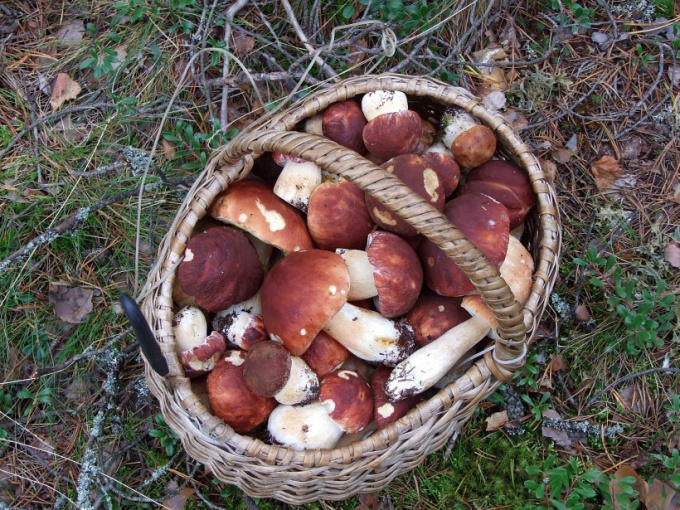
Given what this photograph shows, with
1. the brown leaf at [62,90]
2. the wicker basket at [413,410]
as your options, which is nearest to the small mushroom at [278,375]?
the wicker basket at [413,410]

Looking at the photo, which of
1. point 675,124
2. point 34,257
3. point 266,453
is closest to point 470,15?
point 675,124

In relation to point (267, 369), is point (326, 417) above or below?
below

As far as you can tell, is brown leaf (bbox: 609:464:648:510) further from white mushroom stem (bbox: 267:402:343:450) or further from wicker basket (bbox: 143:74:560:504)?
white mushroom stem (bbox: 267:402:343:450)

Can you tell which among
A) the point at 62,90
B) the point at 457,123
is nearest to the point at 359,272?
the point at 457,123

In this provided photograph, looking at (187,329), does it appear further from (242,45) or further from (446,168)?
(242,45)

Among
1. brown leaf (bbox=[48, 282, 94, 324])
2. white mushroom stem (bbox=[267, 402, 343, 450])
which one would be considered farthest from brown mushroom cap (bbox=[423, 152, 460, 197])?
brown leaf (bbox=[48, 282, 94, 324])

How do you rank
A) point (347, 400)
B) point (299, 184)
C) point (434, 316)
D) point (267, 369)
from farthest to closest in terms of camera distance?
point (299, 184)
point (434, 316)
point (347, 400)
point (267, 369)
